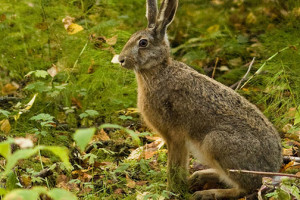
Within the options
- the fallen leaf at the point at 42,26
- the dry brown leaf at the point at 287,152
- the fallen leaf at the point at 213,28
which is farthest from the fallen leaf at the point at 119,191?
the fallen leaf at the point at 213,28

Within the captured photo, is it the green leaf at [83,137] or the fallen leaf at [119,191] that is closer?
the green leaf at [83,137]

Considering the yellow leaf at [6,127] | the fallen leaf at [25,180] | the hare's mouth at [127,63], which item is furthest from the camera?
the yellow leaf at [6,127]

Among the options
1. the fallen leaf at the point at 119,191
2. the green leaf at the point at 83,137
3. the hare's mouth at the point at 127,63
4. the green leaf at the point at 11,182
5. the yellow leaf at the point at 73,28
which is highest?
the green leaf at the point at 83,137

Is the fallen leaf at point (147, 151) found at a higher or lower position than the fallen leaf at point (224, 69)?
lower

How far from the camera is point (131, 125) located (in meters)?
6.31

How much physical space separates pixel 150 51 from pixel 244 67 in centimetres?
294

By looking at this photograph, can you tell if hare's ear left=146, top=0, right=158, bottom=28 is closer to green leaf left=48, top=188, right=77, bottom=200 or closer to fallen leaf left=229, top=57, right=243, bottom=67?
fallen leaf left=229, top=57, right=243, bottom=67

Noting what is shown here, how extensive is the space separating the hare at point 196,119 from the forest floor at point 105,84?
26cm

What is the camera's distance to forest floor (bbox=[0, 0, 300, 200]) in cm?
481

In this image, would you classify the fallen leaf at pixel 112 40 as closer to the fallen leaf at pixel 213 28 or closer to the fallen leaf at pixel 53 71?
the fallen leaf at pixel 53 71

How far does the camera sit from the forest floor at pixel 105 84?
189 inches

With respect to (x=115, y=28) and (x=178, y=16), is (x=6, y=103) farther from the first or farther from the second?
(x=178, y=16)

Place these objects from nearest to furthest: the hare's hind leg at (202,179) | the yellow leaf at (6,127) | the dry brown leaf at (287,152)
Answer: the hare's hind leg at (202,179)
the dry brown leaf at (287,152)
the yellow leaf at (6,127)

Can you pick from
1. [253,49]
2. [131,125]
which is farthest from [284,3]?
[131,125]
